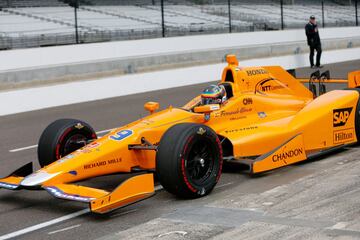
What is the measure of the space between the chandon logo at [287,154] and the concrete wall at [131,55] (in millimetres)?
10678

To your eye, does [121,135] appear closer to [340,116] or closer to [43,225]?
[43,225]

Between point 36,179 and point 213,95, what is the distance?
2.49 meters

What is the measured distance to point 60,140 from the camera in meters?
7.60

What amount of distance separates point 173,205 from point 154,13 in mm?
24506

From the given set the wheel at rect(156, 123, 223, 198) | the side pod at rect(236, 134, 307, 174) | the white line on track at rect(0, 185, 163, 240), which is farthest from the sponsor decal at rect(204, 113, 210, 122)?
the white line on track at rect(0, 185, 163, 240)

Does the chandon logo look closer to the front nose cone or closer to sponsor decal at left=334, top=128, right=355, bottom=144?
sponsor decal at left=334, top=128, right=355, bottom=144

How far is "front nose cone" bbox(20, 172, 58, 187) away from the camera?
6.27m

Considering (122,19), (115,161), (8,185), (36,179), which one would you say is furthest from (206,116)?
(122,19)

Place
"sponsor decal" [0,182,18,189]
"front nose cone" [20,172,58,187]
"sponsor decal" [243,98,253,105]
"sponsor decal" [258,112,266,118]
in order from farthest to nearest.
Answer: "sponsor decal" [258,112,266,118], "sponsor decal" [243,98,253,105], "sponsor decal" [0,182,18,189], "front nose cone" [20,172,58,187]

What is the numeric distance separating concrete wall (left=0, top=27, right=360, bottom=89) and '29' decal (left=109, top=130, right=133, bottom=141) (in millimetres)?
10236

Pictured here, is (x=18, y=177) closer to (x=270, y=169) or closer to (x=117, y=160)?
(x=117, y=160)

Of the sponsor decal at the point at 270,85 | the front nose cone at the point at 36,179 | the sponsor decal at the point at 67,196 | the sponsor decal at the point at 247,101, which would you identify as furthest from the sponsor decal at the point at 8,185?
the sponsor decal at the point at 270,85

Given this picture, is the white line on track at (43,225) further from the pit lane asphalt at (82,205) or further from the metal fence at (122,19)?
the metal fence at (122,19)

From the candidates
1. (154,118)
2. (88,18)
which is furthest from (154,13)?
(154,118)
